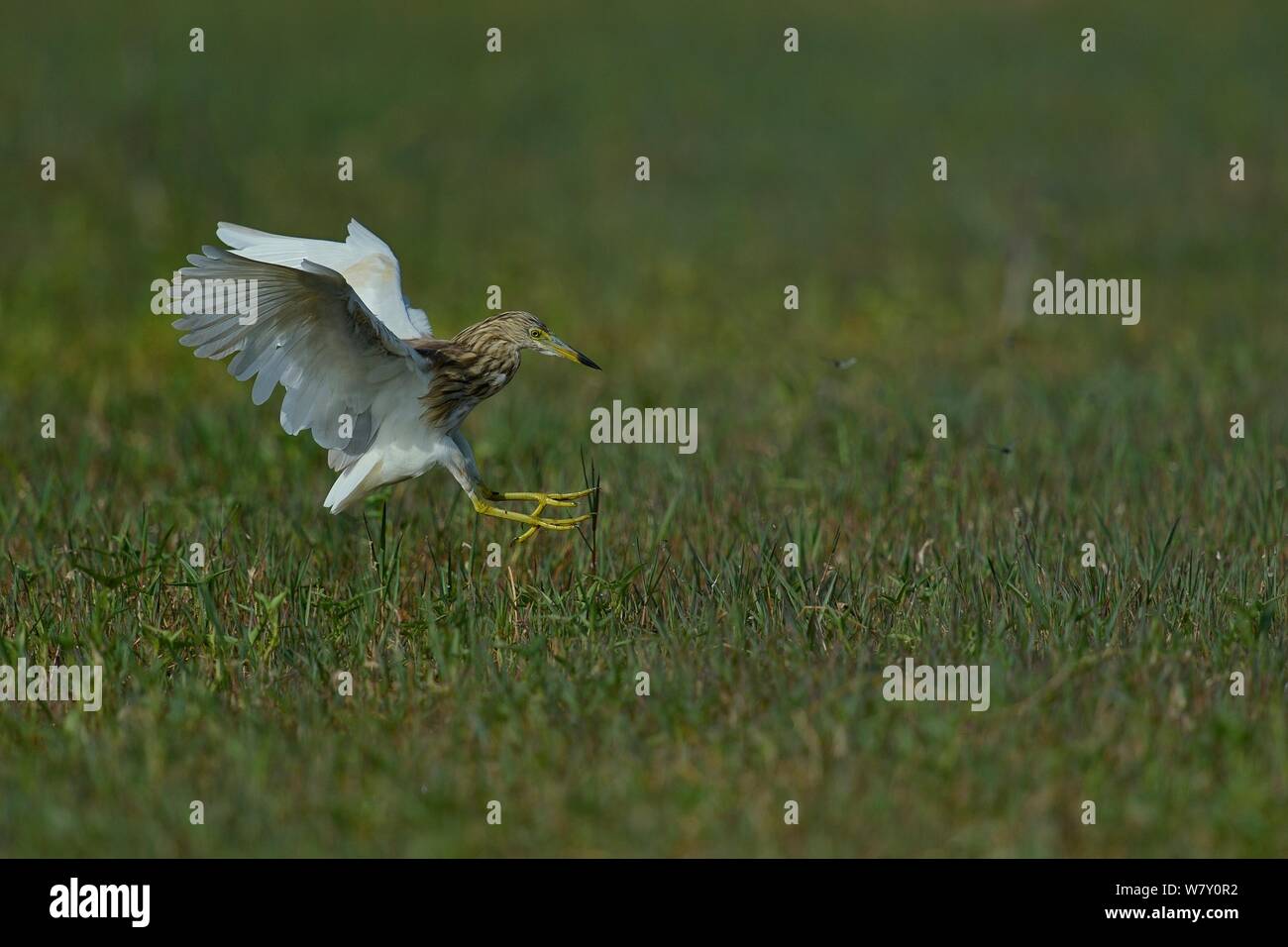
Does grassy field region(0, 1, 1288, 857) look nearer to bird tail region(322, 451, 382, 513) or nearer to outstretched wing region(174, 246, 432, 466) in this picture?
bird tail region(322, 451, 382, 513)

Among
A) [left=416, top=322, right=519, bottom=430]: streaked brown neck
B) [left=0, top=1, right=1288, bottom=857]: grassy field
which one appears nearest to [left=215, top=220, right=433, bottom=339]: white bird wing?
[left=416, top=322, right=519, bottom=430]: streaked brown neck

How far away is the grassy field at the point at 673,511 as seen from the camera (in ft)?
14.0

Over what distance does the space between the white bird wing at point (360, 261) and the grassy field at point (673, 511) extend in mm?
824

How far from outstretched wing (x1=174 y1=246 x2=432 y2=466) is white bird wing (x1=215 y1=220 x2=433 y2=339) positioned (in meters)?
0.48

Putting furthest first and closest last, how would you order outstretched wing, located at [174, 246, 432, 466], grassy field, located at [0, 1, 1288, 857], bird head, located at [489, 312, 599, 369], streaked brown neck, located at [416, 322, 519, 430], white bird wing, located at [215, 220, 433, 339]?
1. white bird wing, located at [215, 220, 433, 339]
2. bird head, located at [489, 312, 599, 369]
3. streaked brown neck, located at [416, 322, 519, 430]
4. outstretched wing, located at [174, 246, 432, 466]
5. grassy field, located at [0, 1, 1288, 857]

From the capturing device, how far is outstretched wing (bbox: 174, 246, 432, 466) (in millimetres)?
5047

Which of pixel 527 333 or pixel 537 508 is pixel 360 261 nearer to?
pixel 527 333

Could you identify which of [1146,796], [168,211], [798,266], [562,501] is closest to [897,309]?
[798,266]

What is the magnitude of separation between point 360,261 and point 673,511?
158 cm

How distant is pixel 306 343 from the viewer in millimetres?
5316

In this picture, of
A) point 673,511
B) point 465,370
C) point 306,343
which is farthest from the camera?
point 673,511

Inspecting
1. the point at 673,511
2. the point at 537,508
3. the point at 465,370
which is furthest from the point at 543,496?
the point at 673,511

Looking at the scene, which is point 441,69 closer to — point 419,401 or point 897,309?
point 897,309

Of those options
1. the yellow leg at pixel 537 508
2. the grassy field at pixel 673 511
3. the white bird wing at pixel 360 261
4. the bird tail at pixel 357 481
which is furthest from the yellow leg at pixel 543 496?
Answer: the white bird wing at pixel 360 261
